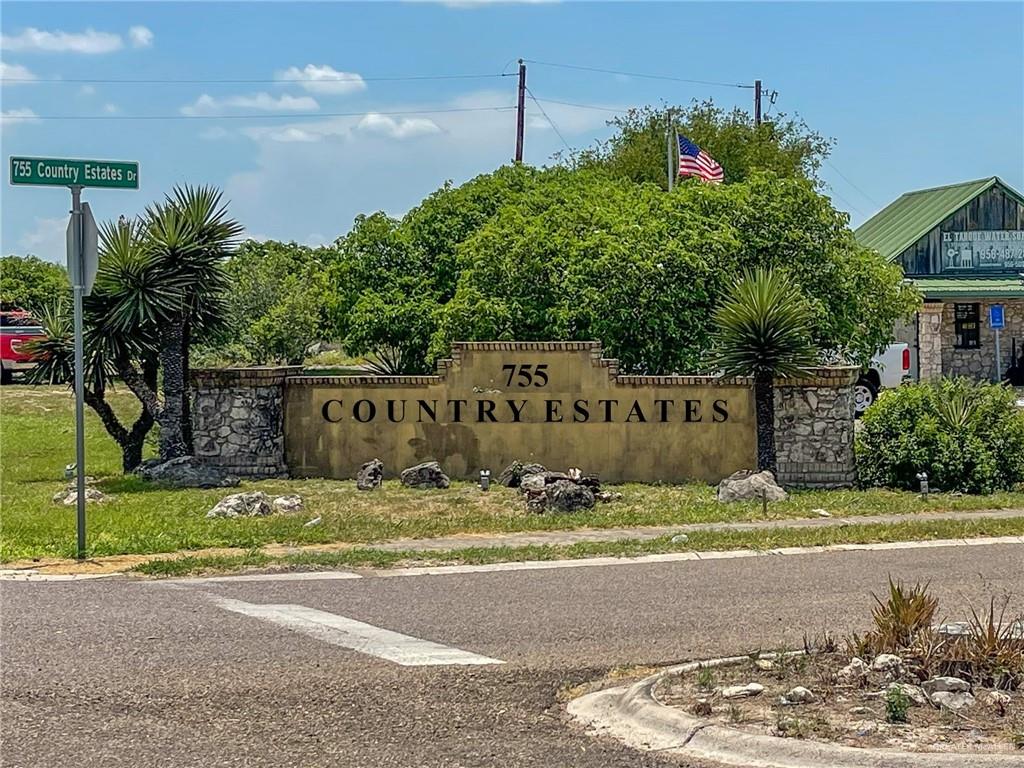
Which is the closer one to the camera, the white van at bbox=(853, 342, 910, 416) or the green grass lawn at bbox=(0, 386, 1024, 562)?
the green grass lawn at bbox=(0, 386, 1024, 562)

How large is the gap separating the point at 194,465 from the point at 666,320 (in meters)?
7.58

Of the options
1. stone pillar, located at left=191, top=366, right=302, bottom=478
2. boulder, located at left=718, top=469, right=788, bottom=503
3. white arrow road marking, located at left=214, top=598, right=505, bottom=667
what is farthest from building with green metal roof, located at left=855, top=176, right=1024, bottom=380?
white arrow road marking, located at left=214, top=598, right=505, bottom=667

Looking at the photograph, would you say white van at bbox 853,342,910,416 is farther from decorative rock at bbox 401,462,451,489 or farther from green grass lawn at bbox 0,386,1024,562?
decorative rock at bbox 401,462,451,489

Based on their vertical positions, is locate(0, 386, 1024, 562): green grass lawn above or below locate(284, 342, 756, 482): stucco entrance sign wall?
below

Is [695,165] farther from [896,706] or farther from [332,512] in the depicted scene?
[896,706]

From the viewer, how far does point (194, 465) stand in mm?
18891

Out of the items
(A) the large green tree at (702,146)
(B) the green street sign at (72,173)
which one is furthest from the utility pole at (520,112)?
(B) the green street sign at (72,173)

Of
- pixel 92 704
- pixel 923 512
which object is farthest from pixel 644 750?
pixel 923 512

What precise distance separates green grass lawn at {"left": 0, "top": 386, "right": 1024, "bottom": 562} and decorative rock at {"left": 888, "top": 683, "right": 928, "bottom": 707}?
6751mm

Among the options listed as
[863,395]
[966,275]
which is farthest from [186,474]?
[966,275]

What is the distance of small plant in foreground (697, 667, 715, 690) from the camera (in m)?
6.96

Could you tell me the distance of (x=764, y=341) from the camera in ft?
59.3

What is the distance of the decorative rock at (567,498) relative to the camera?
633 inches

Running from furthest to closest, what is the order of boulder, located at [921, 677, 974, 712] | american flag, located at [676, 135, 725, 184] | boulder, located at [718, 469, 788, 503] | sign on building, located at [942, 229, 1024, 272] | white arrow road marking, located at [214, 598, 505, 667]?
sign on building, located at [942, 229, 1024, 272] → american flag, located at [676, 135, 725, 184] → boulder, located at [718, 469, 788, 503] → white arrow road marking, located at [214, 598, 505, 667] → boulder, located at [921, 677, 974, 712]
